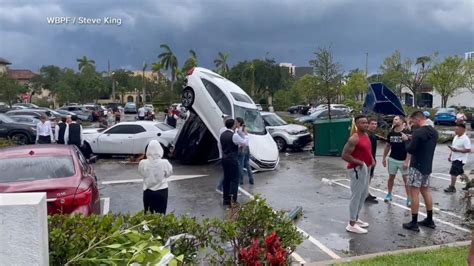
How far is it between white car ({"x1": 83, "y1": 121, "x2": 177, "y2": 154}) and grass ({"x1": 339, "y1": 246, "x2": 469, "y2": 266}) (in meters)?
10.9

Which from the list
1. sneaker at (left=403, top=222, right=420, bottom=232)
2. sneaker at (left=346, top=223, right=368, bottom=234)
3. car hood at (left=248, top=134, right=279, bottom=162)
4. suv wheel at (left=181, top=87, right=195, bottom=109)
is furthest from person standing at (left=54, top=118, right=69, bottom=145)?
sneaker at (left=403, top=222, right=420, bottom=232)

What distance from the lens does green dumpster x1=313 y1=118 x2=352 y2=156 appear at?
1584 cm

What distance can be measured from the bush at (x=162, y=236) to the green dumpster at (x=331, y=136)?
1224cm

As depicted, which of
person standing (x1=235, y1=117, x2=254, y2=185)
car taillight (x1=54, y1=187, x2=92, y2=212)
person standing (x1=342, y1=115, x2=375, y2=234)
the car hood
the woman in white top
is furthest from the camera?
the car hood

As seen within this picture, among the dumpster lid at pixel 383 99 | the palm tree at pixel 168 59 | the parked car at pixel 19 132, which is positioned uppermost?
the palm tree at pixel 168 59

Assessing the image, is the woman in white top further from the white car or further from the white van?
the white car

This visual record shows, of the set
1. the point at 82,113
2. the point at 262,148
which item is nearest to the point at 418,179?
the point at 262,148

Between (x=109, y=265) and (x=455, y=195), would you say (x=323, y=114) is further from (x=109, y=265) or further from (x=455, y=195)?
(x=109, y=265)

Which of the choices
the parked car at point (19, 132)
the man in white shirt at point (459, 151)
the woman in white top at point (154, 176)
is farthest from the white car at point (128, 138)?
the woman in white top at point (154, 176)

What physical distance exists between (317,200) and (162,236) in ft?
19.1

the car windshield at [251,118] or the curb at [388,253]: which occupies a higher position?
the car windshield at [251,118]

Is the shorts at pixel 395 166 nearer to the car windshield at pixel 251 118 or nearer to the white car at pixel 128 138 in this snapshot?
the car windshield at pixel 251 118

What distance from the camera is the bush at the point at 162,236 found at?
3.12 metres

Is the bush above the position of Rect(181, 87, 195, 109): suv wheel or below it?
below
